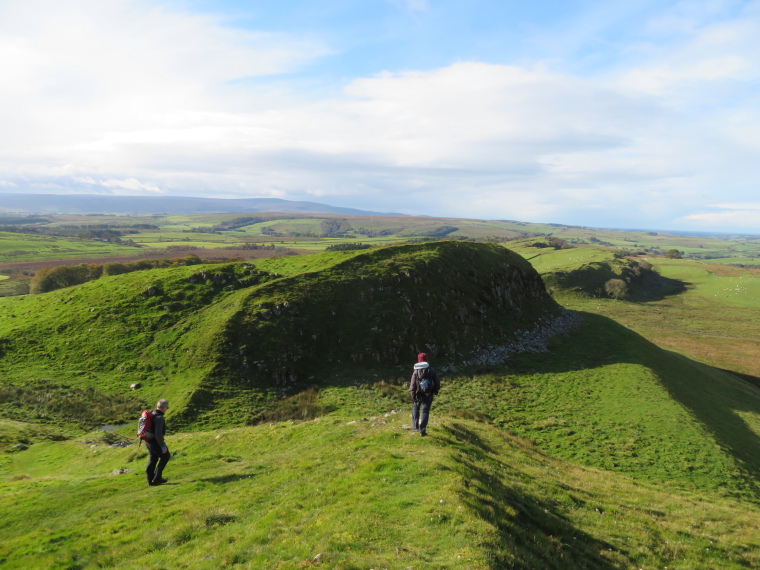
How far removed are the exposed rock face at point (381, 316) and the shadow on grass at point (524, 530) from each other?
98.8 feet

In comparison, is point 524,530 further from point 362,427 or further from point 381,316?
point 381,316

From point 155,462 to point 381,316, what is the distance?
1405 inches

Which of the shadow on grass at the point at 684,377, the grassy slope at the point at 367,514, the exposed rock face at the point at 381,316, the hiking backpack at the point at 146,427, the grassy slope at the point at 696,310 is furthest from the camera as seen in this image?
the grassy slope at the point at 696,310

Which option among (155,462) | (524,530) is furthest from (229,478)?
(524,530)

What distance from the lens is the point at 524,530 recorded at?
12672 millimetres

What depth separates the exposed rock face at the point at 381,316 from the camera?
43938 millimetres

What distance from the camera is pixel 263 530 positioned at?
12.6m

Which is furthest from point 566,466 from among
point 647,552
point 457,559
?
point 457,559

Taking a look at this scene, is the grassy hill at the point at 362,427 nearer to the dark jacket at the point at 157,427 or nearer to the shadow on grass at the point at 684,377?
the shadow on grass at the point at 684,377

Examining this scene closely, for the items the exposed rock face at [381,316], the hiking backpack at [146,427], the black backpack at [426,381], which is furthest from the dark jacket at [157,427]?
the exposed rock face at [381,316]

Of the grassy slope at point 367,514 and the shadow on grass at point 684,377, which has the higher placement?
the grassy slope at point 367,514

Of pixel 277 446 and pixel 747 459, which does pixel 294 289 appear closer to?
pixel 277 446

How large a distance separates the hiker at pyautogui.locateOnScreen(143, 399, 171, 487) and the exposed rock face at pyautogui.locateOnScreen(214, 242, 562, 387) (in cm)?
2231

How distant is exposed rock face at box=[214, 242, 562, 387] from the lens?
144 feet
